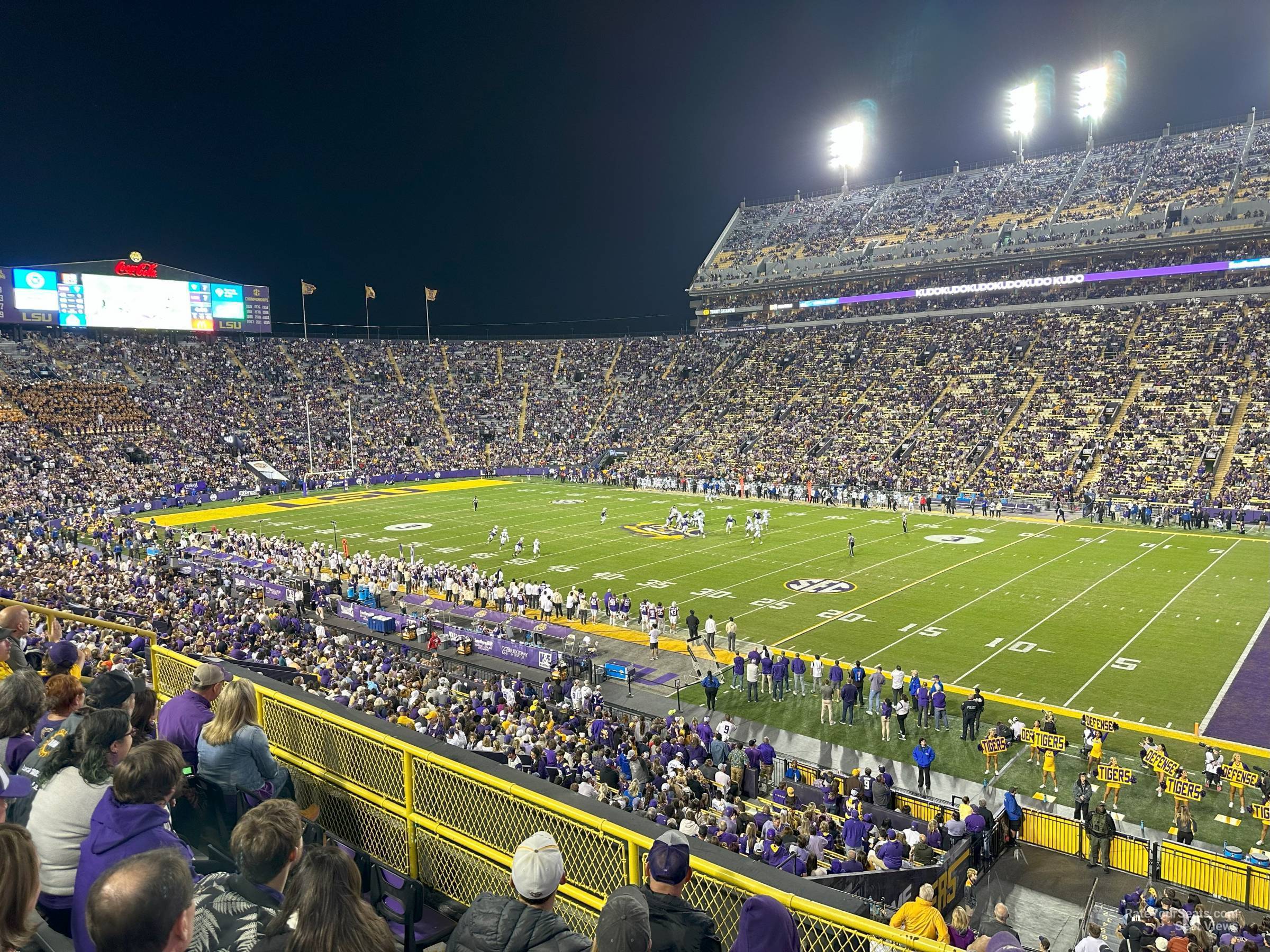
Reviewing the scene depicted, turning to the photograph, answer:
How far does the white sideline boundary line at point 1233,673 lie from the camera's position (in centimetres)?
1611

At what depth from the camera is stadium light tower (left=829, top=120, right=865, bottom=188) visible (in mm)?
81812

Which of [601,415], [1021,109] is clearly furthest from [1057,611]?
[1021,109]

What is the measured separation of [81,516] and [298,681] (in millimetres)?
37607

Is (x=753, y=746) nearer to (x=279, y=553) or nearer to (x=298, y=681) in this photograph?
(x=298, y=681)

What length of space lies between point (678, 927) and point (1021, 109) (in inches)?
3294

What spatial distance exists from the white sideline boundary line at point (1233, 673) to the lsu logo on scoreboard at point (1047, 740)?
3478mm

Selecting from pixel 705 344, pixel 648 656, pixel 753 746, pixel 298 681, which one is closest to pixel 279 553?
pixel 648 656

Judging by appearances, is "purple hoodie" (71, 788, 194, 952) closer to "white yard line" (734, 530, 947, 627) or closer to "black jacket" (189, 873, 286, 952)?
"black jacket" (189, 873, 286, 952)

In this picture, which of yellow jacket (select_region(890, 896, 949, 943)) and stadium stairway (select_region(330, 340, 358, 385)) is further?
stadium stairway (select_region(330, 340, 358, 385))

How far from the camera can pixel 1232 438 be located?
140 feet

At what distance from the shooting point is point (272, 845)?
314cm

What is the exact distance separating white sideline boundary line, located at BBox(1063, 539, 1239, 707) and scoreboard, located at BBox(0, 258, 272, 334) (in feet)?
223

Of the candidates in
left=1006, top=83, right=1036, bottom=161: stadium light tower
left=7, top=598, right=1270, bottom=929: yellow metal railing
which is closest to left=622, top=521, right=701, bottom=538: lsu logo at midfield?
left=7, top=598, right=1270, bottom=929: yellow metal railing

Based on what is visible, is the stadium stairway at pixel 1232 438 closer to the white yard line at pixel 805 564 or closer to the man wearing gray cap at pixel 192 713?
the white yard line at pixel 805 564
